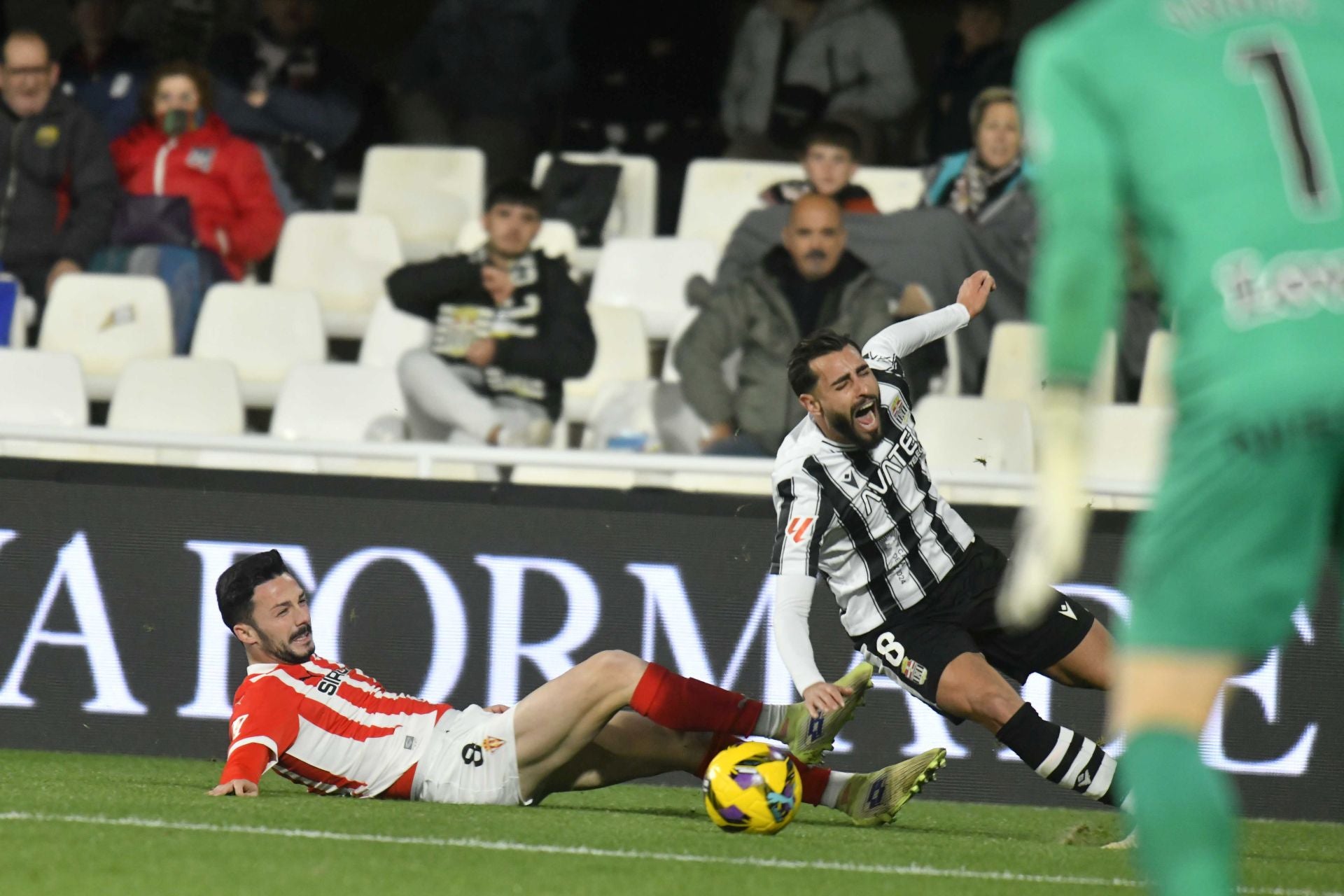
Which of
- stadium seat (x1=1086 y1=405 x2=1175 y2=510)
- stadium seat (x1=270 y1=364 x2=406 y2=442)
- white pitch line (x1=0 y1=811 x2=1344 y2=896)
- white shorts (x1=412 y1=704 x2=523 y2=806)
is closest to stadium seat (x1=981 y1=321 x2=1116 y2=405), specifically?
stadium seat (x1=1086 y1=405 x2=1175 y2=510)

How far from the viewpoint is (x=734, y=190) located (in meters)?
10.1

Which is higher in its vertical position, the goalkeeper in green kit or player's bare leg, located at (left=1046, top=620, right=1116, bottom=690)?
the goalkeeper in green kit

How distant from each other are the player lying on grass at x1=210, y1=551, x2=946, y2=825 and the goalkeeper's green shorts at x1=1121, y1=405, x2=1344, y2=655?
301cm

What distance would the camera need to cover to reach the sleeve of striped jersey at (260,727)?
5688 mm

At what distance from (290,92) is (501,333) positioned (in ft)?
9.44

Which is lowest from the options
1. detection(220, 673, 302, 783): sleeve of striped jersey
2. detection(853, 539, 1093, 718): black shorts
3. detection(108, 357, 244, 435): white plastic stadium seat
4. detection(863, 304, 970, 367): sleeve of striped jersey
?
detection(220, 673, 302, 783): sleeve of striped jersey

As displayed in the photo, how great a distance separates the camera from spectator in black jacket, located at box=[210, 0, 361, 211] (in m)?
10.4

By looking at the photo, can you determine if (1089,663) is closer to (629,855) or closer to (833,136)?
(629,855)

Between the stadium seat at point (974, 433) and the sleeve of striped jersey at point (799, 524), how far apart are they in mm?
2168

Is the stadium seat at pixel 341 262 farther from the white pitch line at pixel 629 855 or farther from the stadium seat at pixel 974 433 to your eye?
the white pitch line at pixel 629 855

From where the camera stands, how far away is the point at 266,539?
7.25 meters

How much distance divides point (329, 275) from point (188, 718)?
3239 millimetres

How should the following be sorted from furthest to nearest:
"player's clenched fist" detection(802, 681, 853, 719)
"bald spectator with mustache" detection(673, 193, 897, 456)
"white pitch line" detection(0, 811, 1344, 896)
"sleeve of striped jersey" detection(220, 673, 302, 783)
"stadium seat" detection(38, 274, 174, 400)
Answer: "stadium seat" detection(38, 274, 174, 400), "bald spectator with mustache" detection(673, 193, 897, 456), "sleeve of striped jersey" detection(220, 673, 302, 783), "player's clenched fist" detection(802, 681, 853, 719), "white pitch line" detection(0, 811, 1344, 896)

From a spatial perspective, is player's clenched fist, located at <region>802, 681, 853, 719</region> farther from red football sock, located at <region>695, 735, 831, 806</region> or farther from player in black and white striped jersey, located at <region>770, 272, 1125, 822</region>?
red football sock, located at <region>695, 735, 831, 806</region>
